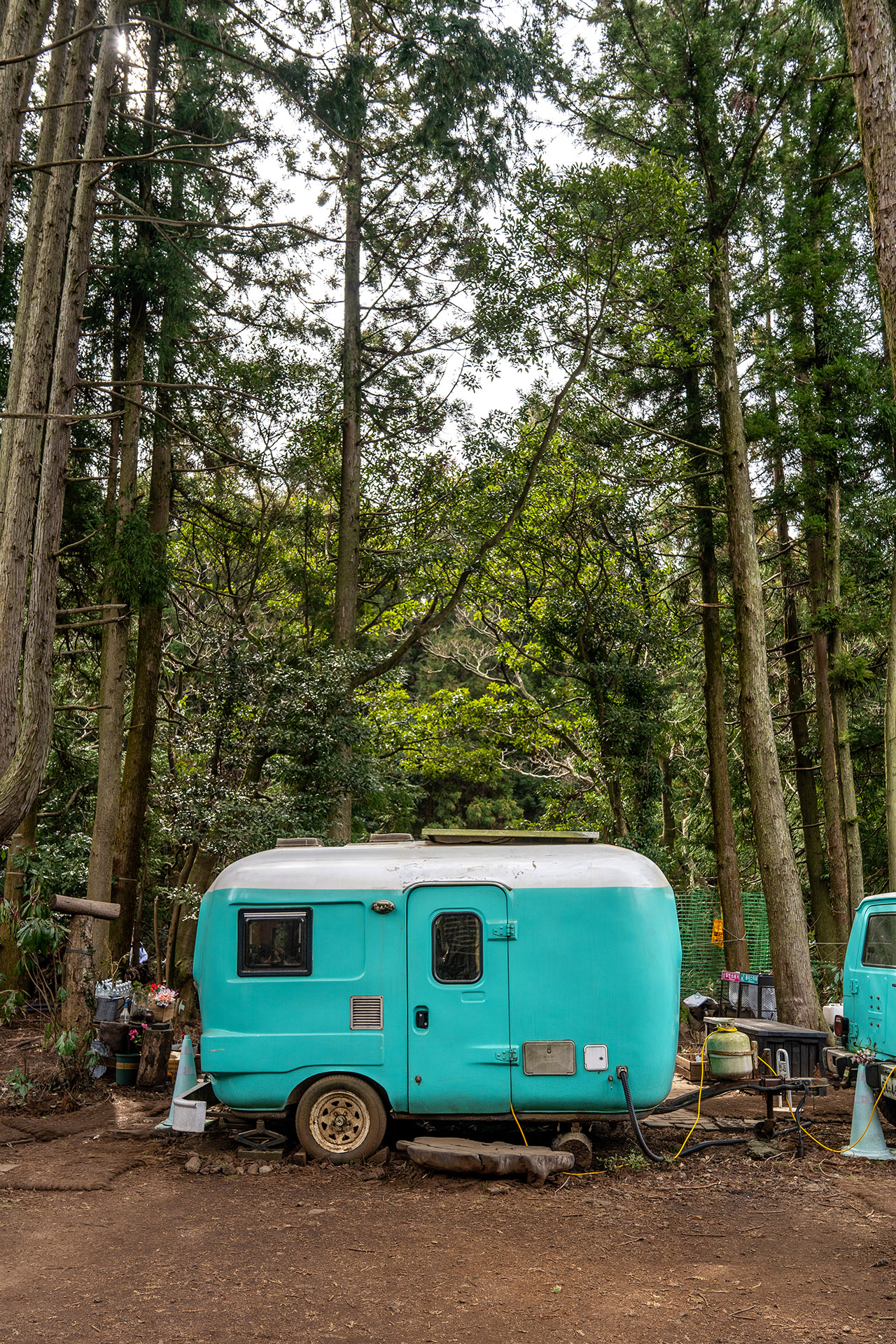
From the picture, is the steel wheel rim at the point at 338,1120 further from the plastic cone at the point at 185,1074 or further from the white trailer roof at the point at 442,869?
the white trailer roof at the point at 442,869

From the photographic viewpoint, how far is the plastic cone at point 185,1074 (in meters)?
8.29

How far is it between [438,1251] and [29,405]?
8.28 meters

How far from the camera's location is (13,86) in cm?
907

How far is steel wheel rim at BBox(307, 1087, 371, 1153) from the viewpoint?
25.1 ft

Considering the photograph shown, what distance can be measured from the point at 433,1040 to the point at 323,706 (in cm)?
708

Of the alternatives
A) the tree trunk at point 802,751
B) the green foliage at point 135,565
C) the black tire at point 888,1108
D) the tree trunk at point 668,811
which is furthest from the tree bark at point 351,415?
the black tire at point 888,1108

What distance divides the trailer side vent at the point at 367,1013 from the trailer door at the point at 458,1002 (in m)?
0.23

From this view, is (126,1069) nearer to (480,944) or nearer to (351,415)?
(480,944)

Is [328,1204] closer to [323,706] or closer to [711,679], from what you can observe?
[323,706]

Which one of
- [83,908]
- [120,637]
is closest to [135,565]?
[120,637]

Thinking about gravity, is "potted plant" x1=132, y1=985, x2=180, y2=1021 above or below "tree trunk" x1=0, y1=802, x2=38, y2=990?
below

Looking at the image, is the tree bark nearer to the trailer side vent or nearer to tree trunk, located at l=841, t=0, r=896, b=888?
the trailer side vent

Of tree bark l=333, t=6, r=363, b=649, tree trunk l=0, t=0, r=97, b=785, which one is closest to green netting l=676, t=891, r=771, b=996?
tree bark l=333, t=6, r=363, b=649

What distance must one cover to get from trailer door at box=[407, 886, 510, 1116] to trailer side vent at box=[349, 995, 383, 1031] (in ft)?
0.75
